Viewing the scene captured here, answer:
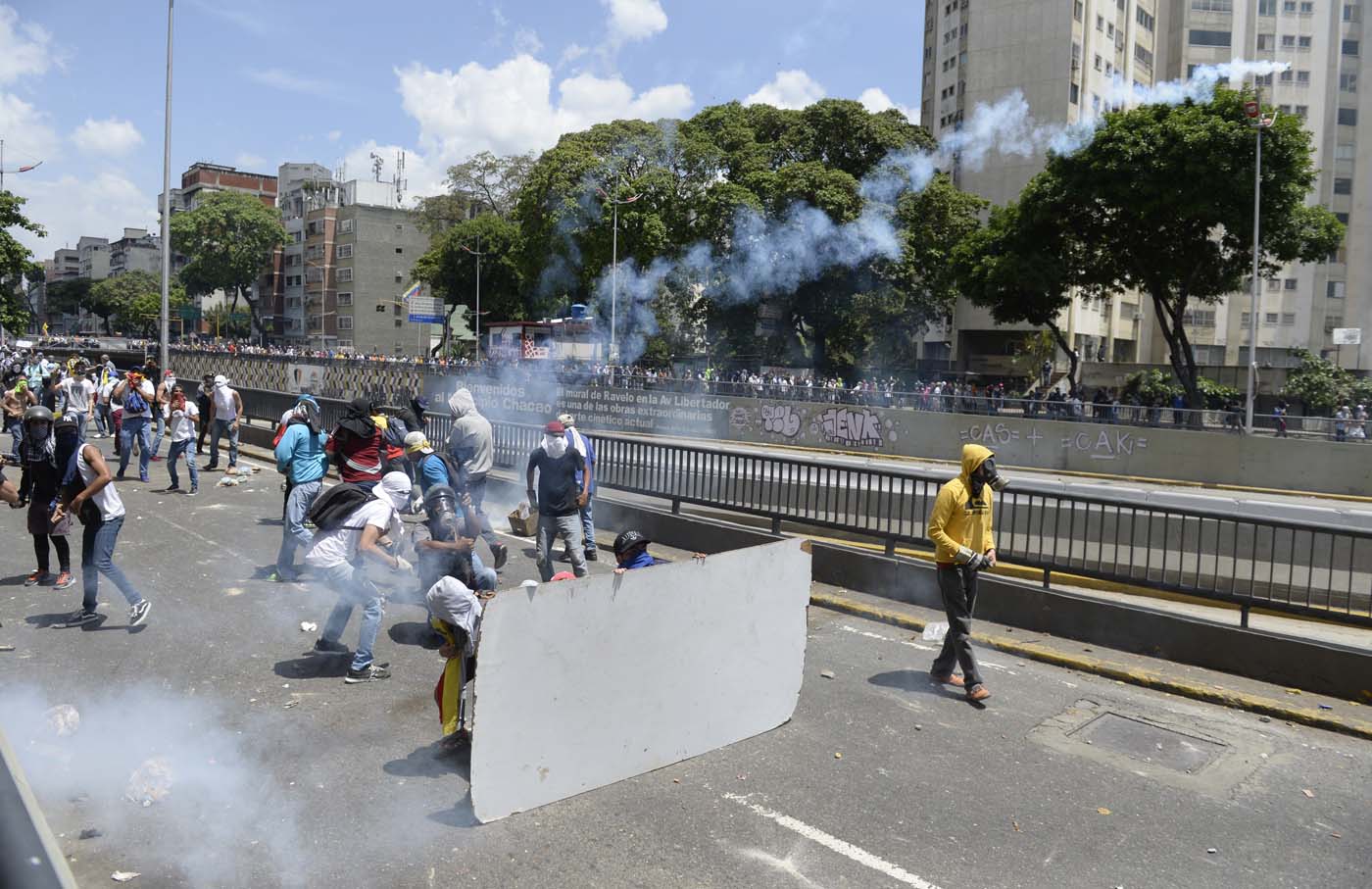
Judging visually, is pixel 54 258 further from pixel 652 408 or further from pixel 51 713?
pixel 51 713

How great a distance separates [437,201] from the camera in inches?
2830

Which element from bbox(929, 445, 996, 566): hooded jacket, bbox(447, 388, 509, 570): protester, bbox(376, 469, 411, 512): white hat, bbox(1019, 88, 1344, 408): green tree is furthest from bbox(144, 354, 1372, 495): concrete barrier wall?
bbox(929, 445, 996, 566): hooded jacket

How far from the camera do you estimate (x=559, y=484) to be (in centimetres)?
884

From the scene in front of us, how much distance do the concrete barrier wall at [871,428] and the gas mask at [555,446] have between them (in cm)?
1613

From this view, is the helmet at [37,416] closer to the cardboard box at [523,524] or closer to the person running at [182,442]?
Answer: the cardboard box at [523,524]

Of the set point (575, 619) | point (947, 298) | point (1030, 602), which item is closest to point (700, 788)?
point (575, 619)

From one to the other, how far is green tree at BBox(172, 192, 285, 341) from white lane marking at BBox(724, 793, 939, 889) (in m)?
92.8

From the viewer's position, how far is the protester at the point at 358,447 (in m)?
8.73

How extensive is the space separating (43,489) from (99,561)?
1.30 meters

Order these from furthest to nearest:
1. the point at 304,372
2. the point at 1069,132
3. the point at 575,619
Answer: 1. the point at 1069,132
2. the point at 304,372
3. the point at 575,619

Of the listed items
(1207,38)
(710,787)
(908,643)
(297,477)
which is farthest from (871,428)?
(1207,38)

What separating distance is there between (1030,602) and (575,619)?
516 cm

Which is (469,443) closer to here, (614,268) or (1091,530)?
(1091,530)

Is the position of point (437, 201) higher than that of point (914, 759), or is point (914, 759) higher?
point (437, 201)
